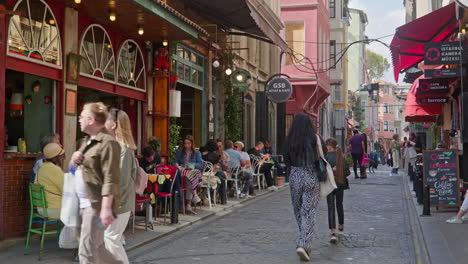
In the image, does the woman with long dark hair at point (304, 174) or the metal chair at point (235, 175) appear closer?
the woman with long dark hair at point (304, 174)

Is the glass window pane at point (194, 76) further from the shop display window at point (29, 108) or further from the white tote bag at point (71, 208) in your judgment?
the white tote bag at point (71, 208)

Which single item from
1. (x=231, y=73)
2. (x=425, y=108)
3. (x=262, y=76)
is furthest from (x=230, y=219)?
(x=262, y=76)

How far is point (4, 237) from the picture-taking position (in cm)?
803

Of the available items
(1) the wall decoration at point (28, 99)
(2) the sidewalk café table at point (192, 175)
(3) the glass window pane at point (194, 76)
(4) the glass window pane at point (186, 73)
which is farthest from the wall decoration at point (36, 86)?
(3) the glass window pane at point (194, 76)

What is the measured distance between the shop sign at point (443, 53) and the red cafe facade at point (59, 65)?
4.70 m

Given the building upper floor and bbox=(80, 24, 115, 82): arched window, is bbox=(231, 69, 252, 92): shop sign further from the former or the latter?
→ the building upper floor

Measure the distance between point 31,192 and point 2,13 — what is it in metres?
2.36

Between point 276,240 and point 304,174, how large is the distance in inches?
66.4

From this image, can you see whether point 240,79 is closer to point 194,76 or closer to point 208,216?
point 194,76

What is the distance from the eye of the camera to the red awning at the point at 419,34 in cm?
1195

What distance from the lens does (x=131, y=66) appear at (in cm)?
1262

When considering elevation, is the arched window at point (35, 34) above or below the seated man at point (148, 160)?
above

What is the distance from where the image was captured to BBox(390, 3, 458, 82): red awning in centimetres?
1195

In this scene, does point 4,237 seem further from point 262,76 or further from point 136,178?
point 262,76
